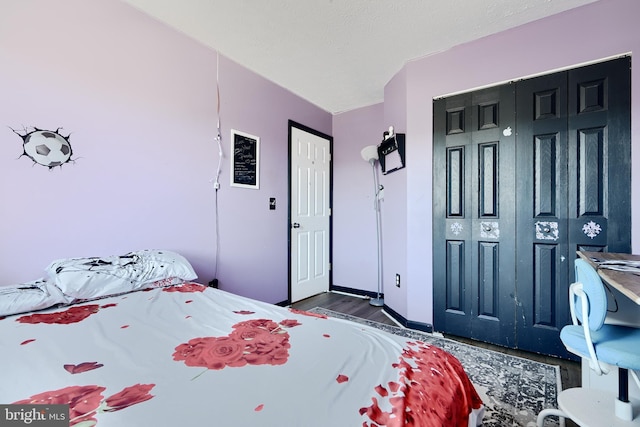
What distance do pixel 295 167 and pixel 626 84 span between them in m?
2.89

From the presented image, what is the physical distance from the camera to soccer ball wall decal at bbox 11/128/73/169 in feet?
5.12

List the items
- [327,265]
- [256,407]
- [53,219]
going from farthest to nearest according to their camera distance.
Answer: [327,265] → [53,219] → [256,407]

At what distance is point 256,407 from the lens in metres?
0.67

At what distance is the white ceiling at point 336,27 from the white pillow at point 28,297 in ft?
6.38

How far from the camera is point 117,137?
6.22ft

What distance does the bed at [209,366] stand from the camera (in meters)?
0.66

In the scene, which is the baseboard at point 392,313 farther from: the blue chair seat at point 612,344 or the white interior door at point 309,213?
the blue chair seat at point 612,344

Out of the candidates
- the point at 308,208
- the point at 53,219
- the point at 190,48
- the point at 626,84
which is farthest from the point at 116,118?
the point at 626,84

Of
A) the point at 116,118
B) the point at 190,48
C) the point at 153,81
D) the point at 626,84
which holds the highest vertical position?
the point at 190,48

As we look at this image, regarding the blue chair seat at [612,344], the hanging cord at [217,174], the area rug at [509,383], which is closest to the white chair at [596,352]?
the blue chair seat at [612,344]

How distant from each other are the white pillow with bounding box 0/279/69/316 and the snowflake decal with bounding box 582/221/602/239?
10.8ft

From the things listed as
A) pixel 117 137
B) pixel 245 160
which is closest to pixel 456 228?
pixel 245 160

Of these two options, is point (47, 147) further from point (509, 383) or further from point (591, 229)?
point (591, 229)

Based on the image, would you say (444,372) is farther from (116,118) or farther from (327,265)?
(327,265)
